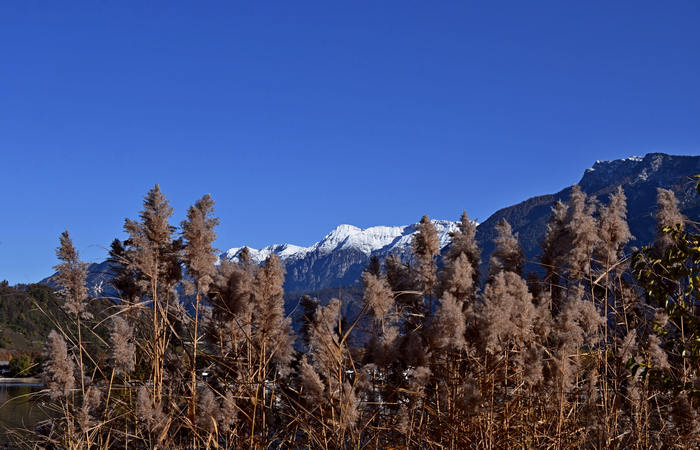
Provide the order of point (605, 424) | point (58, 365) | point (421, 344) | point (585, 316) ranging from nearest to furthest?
1. point (605, 424)
2. point (421, 344)
3. point (585, 316)
4. point (58, 365)

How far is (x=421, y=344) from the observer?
5383 mm

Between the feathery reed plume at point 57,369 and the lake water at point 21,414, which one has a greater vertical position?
the feathery reed plume at point 57,369

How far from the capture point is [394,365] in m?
6.00

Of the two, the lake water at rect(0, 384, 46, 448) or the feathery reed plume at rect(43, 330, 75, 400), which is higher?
the feathery reed plume at rect(43, 330, 75, 400)

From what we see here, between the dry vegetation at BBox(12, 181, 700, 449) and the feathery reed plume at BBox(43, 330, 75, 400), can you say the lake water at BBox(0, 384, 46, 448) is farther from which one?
the dry vegetation at BBox(12, 181, 700, 449)

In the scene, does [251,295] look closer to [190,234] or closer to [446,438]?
[190,234]

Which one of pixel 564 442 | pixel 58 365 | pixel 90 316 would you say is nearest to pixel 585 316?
pixel 564 442

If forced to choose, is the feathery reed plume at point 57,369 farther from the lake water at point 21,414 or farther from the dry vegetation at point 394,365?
the lake water at point 21,414

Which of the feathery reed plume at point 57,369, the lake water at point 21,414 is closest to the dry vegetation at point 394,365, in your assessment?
the feathery reed plume at point 57,369

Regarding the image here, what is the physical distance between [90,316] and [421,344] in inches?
111

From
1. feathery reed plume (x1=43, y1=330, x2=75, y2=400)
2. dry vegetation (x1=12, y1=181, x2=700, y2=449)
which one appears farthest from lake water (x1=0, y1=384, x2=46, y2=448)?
dry vegetation (x1=12, y1=181, x2=700, y2=449)

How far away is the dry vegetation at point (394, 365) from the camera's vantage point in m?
3.86

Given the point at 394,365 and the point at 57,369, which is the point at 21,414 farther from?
the point at 394,365

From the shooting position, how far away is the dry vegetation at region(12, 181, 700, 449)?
12.6 ft
